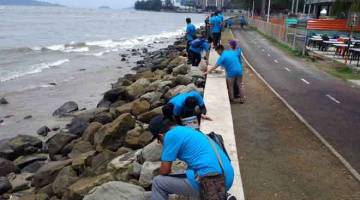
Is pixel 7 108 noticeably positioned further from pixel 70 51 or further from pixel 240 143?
pixel 70 51

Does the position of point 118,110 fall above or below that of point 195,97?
below

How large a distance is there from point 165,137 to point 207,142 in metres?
0.48

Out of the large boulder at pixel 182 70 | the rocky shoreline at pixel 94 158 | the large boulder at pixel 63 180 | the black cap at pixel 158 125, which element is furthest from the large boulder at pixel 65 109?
the black cap at pixel 158 125

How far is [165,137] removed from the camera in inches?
211

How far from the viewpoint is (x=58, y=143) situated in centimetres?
1268

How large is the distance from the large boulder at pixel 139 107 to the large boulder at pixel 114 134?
5.85ft

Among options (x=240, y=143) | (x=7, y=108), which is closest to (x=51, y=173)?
(x=240, y=143)

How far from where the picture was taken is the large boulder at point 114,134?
11.3 metres

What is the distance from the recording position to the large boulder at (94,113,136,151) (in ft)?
37.0

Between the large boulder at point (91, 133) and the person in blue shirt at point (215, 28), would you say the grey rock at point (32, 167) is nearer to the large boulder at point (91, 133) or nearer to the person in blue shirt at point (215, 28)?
the large boulder at point (91, 133)

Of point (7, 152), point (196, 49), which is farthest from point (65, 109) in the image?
point (196, 49)

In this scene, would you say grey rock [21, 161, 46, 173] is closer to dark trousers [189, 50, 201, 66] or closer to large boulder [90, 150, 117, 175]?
large boulder [90, 150, 117, 175]

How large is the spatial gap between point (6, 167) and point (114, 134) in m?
2.75

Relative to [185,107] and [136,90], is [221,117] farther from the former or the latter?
[136,90]
